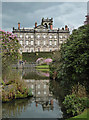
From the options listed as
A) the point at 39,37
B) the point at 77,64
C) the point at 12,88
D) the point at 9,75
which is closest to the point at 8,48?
the point at 9,75

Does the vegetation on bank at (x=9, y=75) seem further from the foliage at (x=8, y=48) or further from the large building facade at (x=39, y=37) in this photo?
the large building facade at (x=39, y=37)

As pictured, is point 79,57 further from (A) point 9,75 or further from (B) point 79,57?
(A) point 9,75

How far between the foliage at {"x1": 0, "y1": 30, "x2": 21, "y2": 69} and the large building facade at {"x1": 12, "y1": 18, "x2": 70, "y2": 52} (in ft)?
182

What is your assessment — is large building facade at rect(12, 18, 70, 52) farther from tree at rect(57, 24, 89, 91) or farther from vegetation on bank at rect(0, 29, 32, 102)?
tree at rect(57, 24, 89, 91)

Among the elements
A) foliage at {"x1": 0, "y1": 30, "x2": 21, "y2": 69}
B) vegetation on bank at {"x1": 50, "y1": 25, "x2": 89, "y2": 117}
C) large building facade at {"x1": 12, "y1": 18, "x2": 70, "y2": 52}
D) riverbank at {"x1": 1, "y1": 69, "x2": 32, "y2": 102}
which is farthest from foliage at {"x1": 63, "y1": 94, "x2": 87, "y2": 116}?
large building facade at {"x1": 12, "y1": 18, "x2": 70, "y2": 52}

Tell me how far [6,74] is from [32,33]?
57500 mm

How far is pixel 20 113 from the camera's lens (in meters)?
6.92

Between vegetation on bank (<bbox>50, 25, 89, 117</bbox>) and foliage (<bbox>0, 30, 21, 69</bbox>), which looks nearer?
vegetation on bank (<bbox>50, 25, 89, 117</bbox>)

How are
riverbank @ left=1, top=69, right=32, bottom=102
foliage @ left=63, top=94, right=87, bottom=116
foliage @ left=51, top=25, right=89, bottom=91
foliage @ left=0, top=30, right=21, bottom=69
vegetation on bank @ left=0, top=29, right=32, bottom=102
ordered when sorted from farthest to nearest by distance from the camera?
foliage @ left=0, top=30, right=21, bottom=69 → vegetation on bank @ left=0, top=29, right=32, bottom=102 → riverbank @ left=1, top=69, right=32, bottom=102 → foliage @ left=63, top=94, right=87, bottom=116 → foliage @ left=51, top=25, right=89, bottom=91

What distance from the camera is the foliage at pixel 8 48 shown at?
10.0 metres

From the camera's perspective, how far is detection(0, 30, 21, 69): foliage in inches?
394

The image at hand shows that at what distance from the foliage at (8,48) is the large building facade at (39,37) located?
55.5 meters

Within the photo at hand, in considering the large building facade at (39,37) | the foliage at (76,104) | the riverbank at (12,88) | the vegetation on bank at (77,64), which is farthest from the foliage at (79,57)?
the large building facade at (39,37)

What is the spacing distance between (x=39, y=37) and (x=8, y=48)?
57.5m
